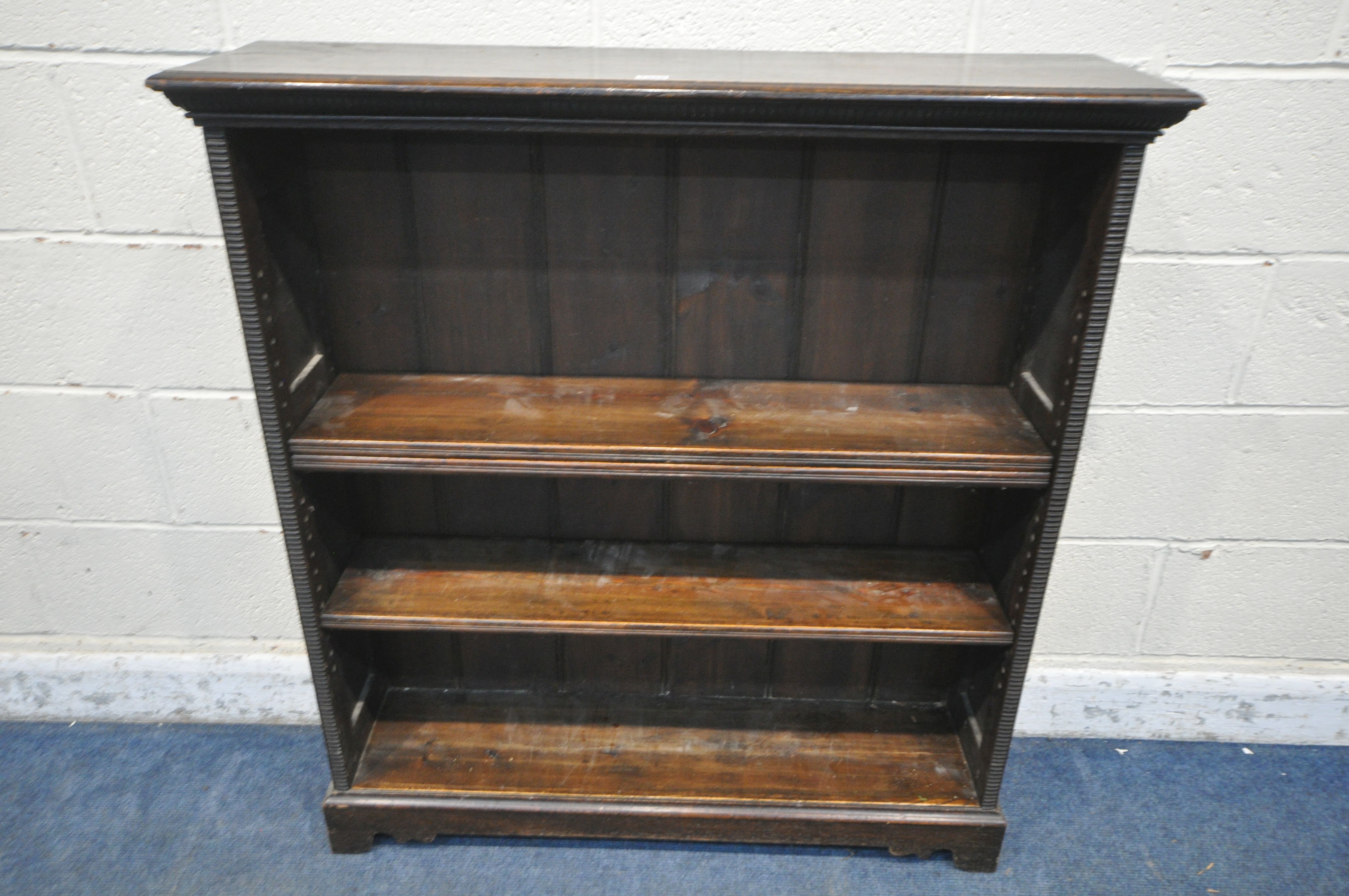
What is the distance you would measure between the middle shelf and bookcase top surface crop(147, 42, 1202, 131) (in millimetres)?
740

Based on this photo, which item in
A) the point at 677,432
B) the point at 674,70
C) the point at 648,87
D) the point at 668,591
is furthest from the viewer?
the point at 668,591

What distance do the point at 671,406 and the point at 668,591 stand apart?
1.03 ft

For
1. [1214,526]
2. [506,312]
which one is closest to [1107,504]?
[1214,526]

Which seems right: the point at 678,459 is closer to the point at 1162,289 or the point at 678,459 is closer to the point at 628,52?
the point at 628,52

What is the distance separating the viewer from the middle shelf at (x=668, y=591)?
1429 millimetres

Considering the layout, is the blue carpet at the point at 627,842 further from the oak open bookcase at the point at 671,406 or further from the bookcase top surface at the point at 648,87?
the bookcase top surface at the point at 648,87

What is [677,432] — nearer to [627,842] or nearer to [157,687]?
[627,842]

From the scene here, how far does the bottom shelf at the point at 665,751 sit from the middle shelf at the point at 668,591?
32 cm

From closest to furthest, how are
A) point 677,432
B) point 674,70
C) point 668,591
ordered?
point 674,70, point 677,432, point 668,591

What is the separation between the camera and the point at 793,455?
1260 mm

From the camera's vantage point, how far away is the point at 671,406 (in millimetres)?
1383

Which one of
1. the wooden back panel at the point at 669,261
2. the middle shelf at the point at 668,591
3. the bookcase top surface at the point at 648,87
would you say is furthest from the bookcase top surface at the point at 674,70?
the middle shelf at the point at 668,591

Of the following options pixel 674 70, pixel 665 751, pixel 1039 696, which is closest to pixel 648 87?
pixel 674 70

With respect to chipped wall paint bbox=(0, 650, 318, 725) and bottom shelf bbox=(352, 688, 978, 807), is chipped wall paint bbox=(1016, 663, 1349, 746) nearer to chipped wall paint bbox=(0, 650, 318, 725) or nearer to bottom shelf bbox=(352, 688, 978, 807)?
bottom shelf bbox=(352, 688, 978, 807)
